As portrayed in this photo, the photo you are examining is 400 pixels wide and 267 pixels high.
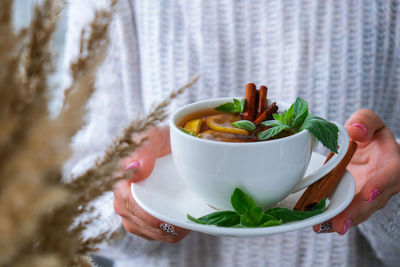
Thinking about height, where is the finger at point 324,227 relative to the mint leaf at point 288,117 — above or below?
below

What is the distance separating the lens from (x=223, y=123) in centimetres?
60

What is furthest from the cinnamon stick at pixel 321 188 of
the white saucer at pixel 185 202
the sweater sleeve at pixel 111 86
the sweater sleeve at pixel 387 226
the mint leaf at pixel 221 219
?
the sweater sleeve at pixel 111 86

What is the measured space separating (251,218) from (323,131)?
6.1 inches

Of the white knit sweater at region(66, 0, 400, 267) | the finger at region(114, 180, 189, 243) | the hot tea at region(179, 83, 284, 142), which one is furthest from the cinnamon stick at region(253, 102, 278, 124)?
the white knit sweater at region(66, 0, 400, 267)

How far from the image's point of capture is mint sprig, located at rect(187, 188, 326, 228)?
0.52 m

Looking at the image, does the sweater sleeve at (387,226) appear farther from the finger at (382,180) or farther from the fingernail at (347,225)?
the fingernail at (347,225)

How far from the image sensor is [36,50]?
27 cm

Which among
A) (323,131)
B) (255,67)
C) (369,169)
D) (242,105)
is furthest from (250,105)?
(255,67)

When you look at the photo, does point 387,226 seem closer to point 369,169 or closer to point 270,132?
point 369,169

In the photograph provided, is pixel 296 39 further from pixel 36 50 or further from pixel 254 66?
pixel 36 50

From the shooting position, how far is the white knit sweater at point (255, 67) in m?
0.99

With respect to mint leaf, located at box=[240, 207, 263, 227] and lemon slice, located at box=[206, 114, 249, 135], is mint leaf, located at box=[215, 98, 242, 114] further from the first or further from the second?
mint leaf, located at box=[240, 207, 263, 227]

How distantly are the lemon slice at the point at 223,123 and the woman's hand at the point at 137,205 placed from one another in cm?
10

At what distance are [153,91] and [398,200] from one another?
0.66 m
